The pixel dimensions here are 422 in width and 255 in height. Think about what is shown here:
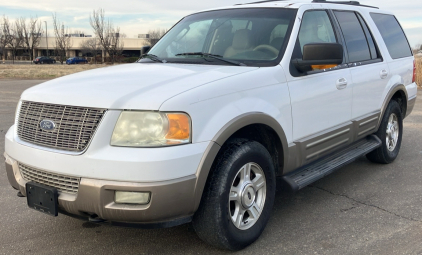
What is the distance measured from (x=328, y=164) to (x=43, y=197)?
2.68m

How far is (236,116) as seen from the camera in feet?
9.92

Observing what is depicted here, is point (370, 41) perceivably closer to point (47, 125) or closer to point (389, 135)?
point (389, 135)

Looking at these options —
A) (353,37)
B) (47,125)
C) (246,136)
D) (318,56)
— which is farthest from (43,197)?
(353,37)

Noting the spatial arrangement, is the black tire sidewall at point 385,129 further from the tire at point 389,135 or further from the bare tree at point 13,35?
the bare tree at point 13,35

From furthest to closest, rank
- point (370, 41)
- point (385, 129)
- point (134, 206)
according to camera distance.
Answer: point (385, 129) → point (370, 41) → point (134, 206)

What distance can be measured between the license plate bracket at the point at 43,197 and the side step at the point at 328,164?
1.89m

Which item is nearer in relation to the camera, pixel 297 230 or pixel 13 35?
pixel 297 230

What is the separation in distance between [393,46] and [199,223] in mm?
4027

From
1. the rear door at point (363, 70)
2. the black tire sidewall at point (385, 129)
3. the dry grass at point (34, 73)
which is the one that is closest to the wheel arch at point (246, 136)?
the rear door at point (363, 70)

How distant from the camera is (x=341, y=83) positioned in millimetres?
4195

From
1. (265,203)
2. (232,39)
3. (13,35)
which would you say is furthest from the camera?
(13,35)

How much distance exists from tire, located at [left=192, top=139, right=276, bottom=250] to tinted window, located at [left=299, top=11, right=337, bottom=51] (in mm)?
1300

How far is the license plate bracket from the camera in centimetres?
280

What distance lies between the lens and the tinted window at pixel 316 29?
4.02 meters
